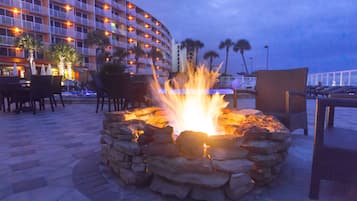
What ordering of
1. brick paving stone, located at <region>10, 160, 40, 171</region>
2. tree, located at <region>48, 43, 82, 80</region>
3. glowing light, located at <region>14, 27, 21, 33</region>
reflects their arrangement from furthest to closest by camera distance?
glowing light, located at <region>14, 27, 21, 33</region> → tree, located at <region>48, 43, 82, 80</region> → brick paving stone, located at <region>10, 160, 40, 171</region>

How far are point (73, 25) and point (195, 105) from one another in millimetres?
29789

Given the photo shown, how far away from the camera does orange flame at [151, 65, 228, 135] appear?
234 centimetres

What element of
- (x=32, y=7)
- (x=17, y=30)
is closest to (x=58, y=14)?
(x=32, y=7)

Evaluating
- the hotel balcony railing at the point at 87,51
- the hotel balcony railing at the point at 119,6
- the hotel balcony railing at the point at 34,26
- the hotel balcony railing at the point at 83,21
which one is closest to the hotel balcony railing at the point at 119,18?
the hotel balcony railing at the point at 119,6

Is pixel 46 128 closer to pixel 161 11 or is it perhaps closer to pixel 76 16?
pixel 76 16

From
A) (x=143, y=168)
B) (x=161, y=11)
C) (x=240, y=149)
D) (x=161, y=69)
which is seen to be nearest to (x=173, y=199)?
(x=143, y=168)

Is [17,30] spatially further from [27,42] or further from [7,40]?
[27,42]

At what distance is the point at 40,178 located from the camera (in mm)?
1706

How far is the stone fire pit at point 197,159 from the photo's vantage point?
134cm

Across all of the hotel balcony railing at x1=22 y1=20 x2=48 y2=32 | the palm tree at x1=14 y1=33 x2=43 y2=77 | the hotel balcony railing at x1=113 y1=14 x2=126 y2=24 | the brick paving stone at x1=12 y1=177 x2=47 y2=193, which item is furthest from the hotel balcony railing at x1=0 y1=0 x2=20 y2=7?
the brick paving stone at x1=12 y1=177 x2=47 y2=193

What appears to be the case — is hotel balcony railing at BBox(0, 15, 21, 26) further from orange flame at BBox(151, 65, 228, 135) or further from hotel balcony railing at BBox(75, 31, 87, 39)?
orange flame at BBox(151, 65, 228, 135)

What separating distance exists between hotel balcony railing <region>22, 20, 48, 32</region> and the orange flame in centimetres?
2707

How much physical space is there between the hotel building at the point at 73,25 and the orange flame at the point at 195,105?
24.6m

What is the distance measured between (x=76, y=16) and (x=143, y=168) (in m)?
31.3
